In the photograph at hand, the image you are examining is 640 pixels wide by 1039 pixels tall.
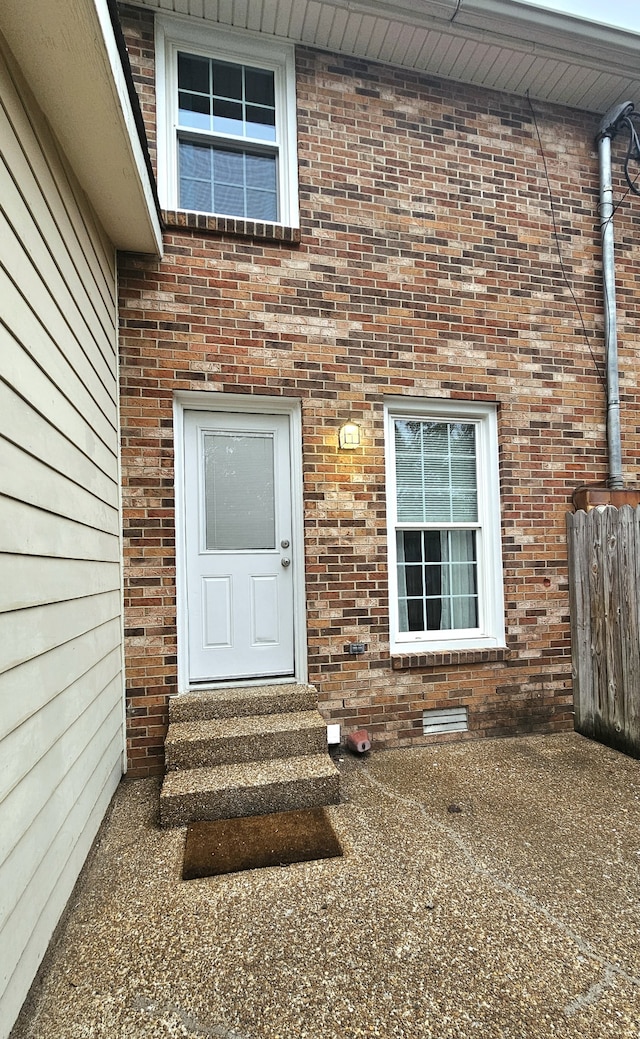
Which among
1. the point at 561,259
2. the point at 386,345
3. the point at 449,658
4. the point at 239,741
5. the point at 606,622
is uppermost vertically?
the point at 561,259

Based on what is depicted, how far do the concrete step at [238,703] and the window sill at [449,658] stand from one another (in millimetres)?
698

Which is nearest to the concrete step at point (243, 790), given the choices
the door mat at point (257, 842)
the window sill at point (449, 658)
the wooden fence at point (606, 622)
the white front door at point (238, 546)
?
the door mat at point (257, 842)

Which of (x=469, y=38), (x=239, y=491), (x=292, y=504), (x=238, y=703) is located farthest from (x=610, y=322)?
(x=238, y=703)

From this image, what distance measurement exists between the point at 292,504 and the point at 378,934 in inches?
96.6

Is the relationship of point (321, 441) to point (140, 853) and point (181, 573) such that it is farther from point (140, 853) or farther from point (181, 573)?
point (140, 853)

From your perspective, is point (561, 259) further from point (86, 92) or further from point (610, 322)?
point (86, 92)

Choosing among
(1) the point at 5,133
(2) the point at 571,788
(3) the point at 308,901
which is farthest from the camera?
(2) the point at 571,788

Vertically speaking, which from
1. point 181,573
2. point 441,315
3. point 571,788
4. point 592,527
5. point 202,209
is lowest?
point 571,788

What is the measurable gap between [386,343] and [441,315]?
52 centimetres

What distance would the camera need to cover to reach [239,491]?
11.7 feet

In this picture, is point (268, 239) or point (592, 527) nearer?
point (268, 239)

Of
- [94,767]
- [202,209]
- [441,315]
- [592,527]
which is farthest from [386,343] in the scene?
[94,767]

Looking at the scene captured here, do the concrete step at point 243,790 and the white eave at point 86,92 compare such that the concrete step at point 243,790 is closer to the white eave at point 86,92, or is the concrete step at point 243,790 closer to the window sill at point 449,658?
the window sill at point 449,658

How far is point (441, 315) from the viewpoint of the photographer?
150 inches
